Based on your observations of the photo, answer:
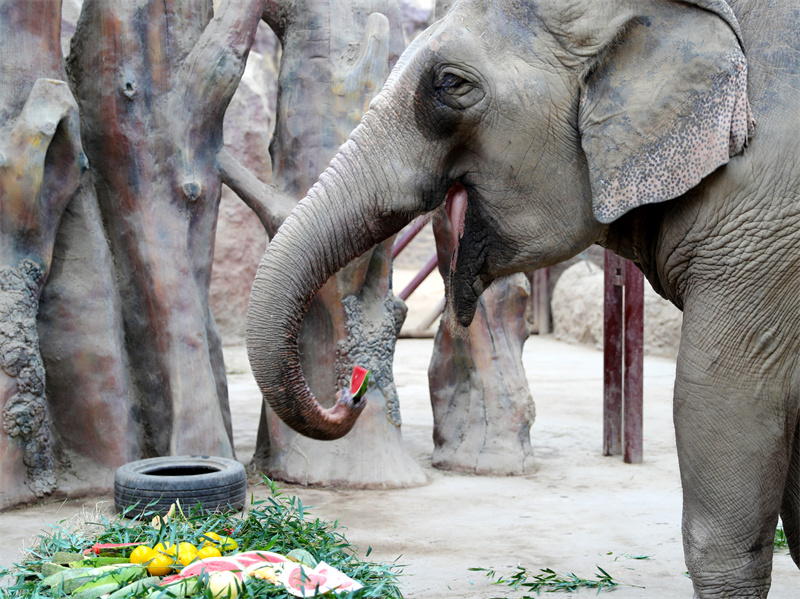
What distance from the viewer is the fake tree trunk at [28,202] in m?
4.18

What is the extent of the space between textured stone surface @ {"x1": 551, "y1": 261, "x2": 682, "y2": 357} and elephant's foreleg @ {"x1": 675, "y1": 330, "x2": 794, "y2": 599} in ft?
28.9

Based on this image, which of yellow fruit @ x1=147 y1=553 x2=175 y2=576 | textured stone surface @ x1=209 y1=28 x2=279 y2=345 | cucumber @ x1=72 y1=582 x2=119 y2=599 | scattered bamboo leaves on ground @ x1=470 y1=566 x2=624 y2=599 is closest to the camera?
cucumber @ x1=72 y1=582 x2=119 y2=599

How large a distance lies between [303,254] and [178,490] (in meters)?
1.73

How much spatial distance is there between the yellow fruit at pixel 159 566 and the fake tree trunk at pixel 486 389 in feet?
9.98

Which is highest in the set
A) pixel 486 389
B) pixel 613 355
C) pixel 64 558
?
pixel 613 355

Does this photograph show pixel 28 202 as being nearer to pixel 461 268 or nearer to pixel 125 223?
pixel 125 223

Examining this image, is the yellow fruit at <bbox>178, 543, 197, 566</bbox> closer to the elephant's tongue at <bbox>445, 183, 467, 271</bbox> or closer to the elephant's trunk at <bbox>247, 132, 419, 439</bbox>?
the elephant's trunk at <bbox>247, 132, 419, 439</bbox>

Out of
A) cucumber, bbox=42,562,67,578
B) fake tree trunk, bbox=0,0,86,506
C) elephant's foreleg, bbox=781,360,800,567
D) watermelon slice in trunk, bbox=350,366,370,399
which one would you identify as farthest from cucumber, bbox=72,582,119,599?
fake tree trunk, bbox=0,0,86,506

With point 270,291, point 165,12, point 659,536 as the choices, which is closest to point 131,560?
point 270,291

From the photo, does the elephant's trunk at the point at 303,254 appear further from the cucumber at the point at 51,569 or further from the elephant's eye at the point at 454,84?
the cucumber at the point at 51,569

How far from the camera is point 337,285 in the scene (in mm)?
4957

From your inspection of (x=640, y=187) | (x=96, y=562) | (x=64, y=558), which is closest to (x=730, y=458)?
(x=640, y=187)

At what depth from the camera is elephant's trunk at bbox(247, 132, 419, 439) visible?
2.25m

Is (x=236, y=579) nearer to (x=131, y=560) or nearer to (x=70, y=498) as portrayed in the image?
(x=131, y=560)
